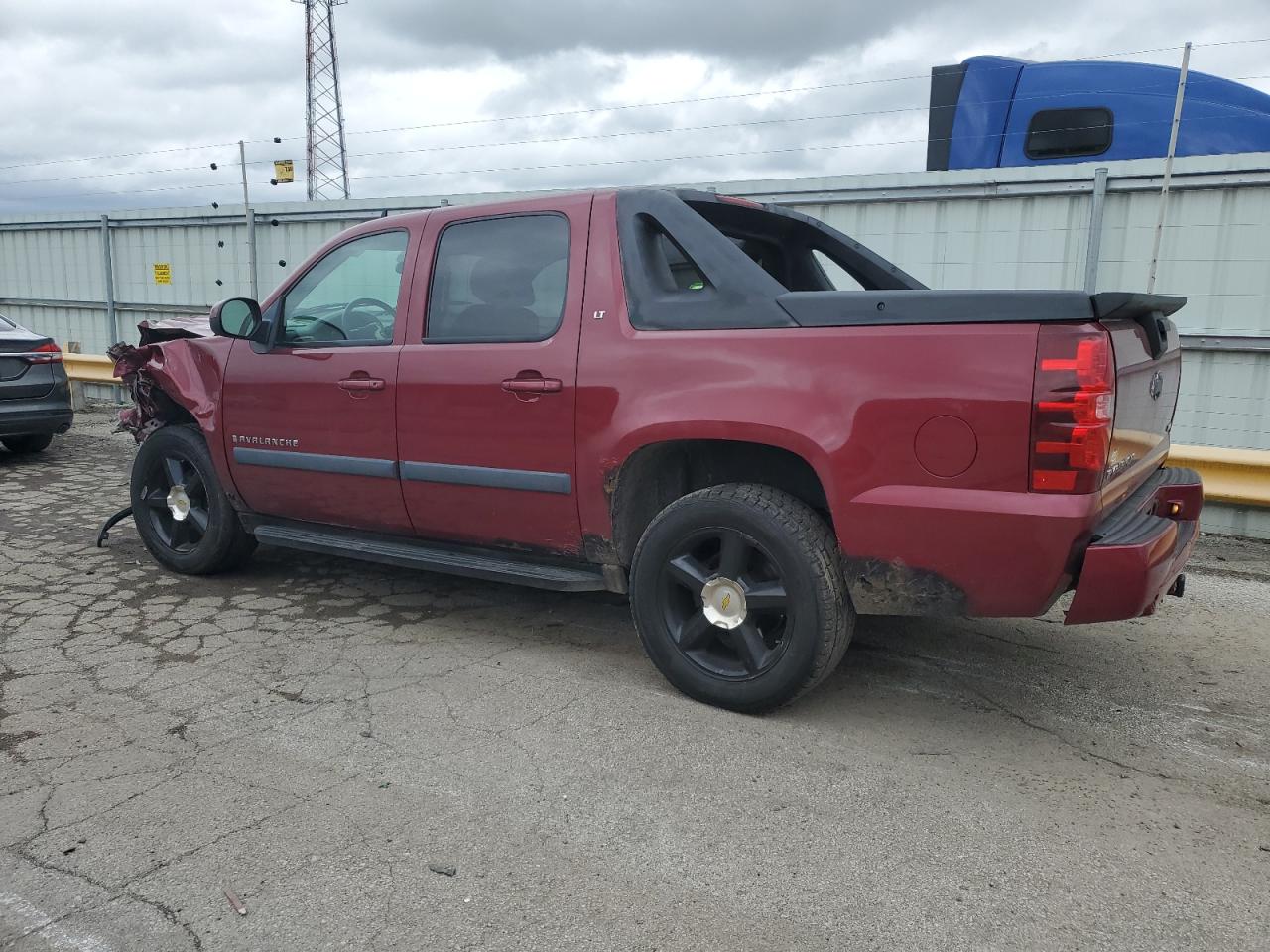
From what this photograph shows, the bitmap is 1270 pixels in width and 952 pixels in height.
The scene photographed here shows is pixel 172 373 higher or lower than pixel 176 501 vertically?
higher

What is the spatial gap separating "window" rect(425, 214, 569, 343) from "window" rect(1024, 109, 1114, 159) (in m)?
6.21

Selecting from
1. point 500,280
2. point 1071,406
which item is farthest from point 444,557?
point 1071,406

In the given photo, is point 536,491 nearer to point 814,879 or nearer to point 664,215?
point 664,215

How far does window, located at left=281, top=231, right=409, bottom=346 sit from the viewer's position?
4.20 metres

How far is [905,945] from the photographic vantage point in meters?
2.13

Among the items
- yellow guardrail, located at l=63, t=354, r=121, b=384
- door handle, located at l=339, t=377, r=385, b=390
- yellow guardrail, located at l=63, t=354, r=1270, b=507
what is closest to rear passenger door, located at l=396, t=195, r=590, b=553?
door handle, located at l=339, t=377, r=385, b=390

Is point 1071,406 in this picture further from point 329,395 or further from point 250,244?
point 250,244

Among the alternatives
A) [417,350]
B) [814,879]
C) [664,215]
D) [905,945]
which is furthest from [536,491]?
[905,945]

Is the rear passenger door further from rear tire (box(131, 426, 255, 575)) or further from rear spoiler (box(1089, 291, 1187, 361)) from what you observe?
rear spoiler (box(1089, 291, 1187, 361))

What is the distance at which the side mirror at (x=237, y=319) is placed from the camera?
14.5ft

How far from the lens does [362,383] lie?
13.5ft

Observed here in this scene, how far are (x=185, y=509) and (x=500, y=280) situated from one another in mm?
2333

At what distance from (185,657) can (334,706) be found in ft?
2.91

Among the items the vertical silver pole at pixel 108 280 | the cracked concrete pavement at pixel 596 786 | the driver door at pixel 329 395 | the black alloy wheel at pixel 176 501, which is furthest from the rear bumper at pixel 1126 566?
the vertical silver pole at pixel 108 280
